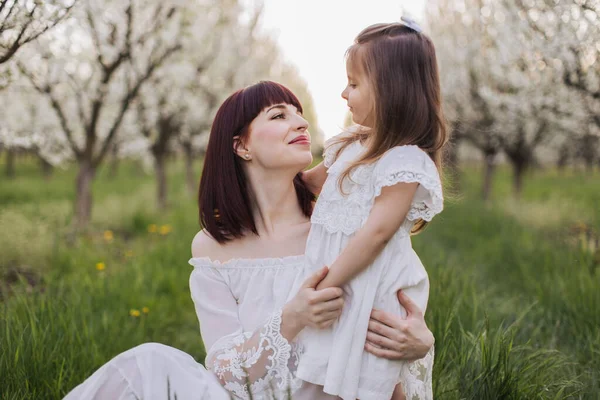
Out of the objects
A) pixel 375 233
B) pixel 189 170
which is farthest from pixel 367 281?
pixel 189 170

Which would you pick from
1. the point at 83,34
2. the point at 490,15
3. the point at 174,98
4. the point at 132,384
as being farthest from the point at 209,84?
the point at 132,384

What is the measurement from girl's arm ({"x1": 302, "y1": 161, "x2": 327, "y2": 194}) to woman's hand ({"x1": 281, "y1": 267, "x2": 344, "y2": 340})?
67cm

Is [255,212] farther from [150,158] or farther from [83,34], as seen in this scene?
[150,158]

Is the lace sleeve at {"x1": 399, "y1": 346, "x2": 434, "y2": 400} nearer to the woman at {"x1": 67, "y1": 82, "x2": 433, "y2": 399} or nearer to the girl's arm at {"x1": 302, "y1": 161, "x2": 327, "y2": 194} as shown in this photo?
the woman at {"x1": 67, "y1": 82, "x2": 433, "y2": 399}

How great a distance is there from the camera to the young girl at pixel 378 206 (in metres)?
1.63

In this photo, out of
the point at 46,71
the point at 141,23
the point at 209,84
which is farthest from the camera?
the point at 209,84

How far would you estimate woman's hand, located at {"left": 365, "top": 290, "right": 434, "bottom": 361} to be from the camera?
1623 mm

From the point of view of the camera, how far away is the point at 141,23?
6.93 metres

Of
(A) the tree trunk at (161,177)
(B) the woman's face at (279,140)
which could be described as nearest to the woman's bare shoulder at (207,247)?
(B) the woman's face at (279,140)

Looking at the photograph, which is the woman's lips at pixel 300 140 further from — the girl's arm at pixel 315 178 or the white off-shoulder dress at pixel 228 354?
the white off-shoulder dress at pixel 228 354

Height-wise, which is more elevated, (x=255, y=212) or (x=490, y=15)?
(x=490, y=15)

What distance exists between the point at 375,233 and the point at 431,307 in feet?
4.41

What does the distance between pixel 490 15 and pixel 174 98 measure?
546 cm

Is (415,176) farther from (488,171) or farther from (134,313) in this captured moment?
(488,171)
